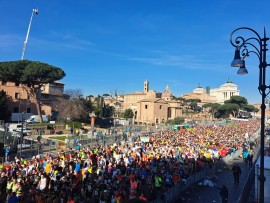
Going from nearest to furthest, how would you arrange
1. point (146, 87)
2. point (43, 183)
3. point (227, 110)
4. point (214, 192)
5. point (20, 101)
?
point (43, 183), point (214, 192), point (20, 101), point (227, 110), point (146, 87)

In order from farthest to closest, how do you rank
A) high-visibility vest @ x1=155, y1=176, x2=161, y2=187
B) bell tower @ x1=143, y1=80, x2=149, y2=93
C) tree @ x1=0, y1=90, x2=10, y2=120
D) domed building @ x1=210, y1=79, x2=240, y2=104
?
domed building @ x1=210, y1=79, x2=240, y2=104 → bell tower @ x1=143, y1=80, x2=149, y2=93 → tree @ x1=0, y1=90, x2=10, y2=120 → high-visibility vest @ x1=155, y1=176, x2=161, y2=187

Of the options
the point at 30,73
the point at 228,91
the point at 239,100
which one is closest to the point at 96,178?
the point at 30,73

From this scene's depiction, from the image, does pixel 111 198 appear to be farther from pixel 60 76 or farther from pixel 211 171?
pixel 60 76

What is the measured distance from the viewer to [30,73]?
1604 inches

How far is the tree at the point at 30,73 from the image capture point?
135ft

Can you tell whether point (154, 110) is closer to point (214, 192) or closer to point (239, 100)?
point (239, 100)

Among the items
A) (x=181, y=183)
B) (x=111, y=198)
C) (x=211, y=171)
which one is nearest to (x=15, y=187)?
(x=111, y=198)

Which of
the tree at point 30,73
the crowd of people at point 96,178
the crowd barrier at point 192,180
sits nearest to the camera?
the crowd of people at point 96,178

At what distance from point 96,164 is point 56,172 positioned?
3242 millimetres

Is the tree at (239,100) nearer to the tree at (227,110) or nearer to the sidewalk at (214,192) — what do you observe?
the tree at (227,110)

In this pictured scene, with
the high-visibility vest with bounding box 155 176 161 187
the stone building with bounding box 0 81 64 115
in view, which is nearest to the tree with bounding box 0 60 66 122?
the stone building with bounding box 0 81 64 115

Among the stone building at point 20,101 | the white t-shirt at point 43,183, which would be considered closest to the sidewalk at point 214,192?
the white t-shirt at point 43,183

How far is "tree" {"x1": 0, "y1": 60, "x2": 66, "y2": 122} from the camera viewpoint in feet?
135

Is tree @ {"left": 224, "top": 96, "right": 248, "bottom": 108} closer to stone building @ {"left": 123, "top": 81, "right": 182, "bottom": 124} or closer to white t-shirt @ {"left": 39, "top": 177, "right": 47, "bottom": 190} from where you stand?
stone building @ {"left": 123, "top": 81, "right": 182, "bottom": 124}
